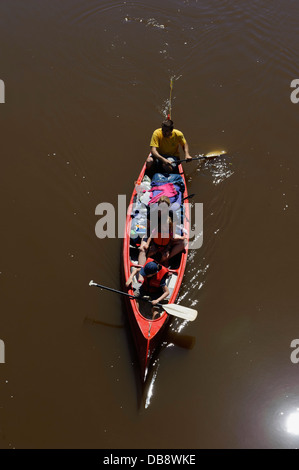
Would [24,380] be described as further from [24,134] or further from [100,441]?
[24,134]

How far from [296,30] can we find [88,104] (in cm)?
713

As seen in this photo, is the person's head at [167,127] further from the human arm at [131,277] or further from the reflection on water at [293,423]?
the reflection on water at [293,423]

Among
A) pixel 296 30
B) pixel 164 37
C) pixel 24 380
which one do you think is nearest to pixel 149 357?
pixel 24 380

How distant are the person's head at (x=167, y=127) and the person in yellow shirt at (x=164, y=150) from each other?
7cm

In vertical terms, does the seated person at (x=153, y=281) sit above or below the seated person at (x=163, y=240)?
below

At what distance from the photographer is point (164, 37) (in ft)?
39.3

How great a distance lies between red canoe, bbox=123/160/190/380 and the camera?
6.14 metres

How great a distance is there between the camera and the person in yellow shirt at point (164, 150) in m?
8.61

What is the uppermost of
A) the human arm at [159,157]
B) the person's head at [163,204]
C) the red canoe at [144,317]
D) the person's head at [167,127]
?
the person's head at [167,127]

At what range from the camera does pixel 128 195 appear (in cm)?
879
